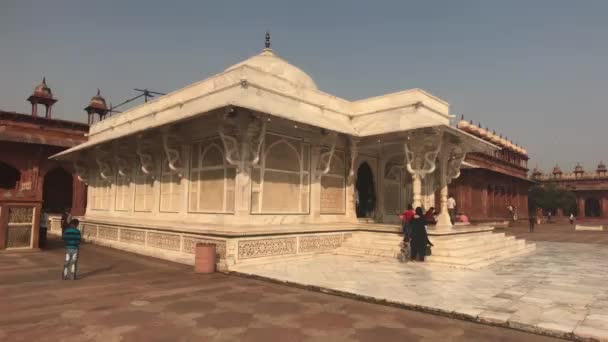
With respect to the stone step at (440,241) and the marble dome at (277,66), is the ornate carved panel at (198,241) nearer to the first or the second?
the stone step at (440,241)

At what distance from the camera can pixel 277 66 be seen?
14.1 m

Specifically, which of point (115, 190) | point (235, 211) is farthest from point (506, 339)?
point (115, 190)

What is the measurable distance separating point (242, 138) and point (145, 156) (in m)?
5.01

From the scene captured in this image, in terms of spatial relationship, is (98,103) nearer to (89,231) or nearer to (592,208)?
(89,231)

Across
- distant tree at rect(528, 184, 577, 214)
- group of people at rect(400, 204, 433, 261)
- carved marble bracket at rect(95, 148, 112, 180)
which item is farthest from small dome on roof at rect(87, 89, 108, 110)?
distant tree at rect(528, 184, 577, 214)

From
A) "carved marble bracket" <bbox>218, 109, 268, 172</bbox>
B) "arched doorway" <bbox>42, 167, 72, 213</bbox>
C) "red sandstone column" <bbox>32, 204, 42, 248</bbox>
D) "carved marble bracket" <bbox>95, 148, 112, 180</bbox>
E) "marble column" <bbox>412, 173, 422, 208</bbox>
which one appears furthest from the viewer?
"arched doorway" <bbox>42, 167, 72, 213</bbox>

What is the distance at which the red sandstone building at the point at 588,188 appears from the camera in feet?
176

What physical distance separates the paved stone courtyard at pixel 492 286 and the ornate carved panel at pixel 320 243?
1.30ft

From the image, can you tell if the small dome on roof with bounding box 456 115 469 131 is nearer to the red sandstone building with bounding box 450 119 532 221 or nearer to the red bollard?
the red sandstone building with bounding box 450 119 532 221

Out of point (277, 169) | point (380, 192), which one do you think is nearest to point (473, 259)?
point (277, 169)

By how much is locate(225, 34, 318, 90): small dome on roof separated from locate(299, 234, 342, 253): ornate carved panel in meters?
5.64

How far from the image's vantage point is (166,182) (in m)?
12.6

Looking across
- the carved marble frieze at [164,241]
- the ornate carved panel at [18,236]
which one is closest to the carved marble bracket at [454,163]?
the carved marble frieze at [164,241]

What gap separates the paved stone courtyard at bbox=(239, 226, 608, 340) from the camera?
189 inches
